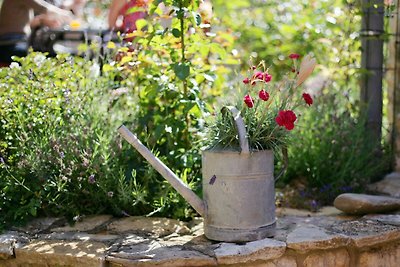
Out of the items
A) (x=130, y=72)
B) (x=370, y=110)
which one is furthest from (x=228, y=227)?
(x=370, y=110)

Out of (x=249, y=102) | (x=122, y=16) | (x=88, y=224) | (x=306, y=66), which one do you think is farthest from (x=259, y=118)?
(x=122, y=16)

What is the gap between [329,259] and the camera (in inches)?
112

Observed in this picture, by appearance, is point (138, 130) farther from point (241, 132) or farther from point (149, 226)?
point (241, 132)

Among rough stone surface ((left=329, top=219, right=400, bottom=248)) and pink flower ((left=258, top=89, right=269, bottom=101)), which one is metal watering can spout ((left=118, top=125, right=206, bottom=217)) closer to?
pink flower ((left=258, top=89, right=269, bottom=101))

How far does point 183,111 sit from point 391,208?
3.92 feet

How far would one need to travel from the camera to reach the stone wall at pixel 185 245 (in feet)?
8.73

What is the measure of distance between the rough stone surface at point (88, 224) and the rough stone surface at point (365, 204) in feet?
3.97

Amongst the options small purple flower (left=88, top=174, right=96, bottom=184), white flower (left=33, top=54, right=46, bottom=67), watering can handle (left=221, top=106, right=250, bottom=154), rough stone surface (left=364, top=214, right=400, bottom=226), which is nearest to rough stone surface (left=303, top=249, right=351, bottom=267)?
rough stone surface (left=364, top=214, right=400, bottom=226)

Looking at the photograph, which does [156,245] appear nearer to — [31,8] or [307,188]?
[307,188]

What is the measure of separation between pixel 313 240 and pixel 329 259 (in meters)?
0.16

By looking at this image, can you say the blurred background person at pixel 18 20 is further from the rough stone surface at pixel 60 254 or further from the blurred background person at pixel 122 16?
the rough stone surface at pixel 60 254

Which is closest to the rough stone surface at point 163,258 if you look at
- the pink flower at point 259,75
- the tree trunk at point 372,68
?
the pink flower at point 259,75

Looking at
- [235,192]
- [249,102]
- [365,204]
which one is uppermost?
[249,102]

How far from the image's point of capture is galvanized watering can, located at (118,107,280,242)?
2.80m
